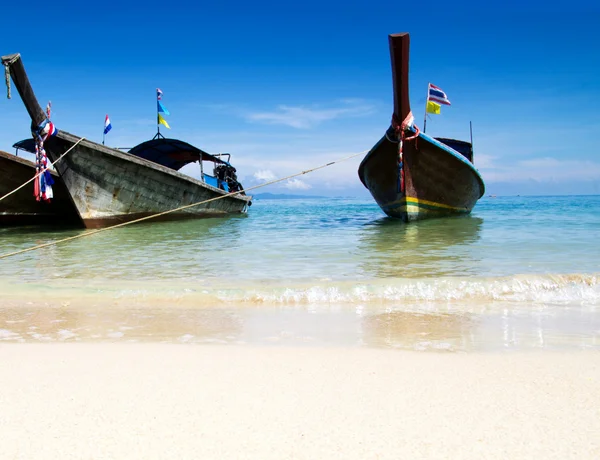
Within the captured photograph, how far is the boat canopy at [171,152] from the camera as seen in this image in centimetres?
1673

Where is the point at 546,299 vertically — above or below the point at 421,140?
below

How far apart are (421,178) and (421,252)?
18.7ft

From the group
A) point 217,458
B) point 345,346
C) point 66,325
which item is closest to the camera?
point 217,458

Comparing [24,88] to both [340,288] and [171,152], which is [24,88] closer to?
[171,152]

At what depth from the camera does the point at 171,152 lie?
17.9 metres

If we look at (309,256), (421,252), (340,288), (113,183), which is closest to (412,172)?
(421,252)

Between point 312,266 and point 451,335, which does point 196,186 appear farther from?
point 451,335

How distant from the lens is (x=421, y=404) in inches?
80.2

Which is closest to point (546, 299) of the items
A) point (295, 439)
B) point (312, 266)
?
point (312, 266)

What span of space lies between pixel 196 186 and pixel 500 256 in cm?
1032

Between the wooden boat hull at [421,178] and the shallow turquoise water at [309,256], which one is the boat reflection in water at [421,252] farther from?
the wooden boat hull at [421,178]

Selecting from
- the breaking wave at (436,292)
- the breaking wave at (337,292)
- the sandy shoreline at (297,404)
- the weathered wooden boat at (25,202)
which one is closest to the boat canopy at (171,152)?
the weathered wooden boat at (25,202)

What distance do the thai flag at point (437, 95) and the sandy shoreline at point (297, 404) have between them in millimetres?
10465

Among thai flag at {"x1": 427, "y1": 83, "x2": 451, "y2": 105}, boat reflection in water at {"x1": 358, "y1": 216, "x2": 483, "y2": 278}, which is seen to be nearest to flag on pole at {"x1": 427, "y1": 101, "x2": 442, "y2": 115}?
thai flag at {"x1": 427, "y1": 83, "x2": 451, "y2": 105}
